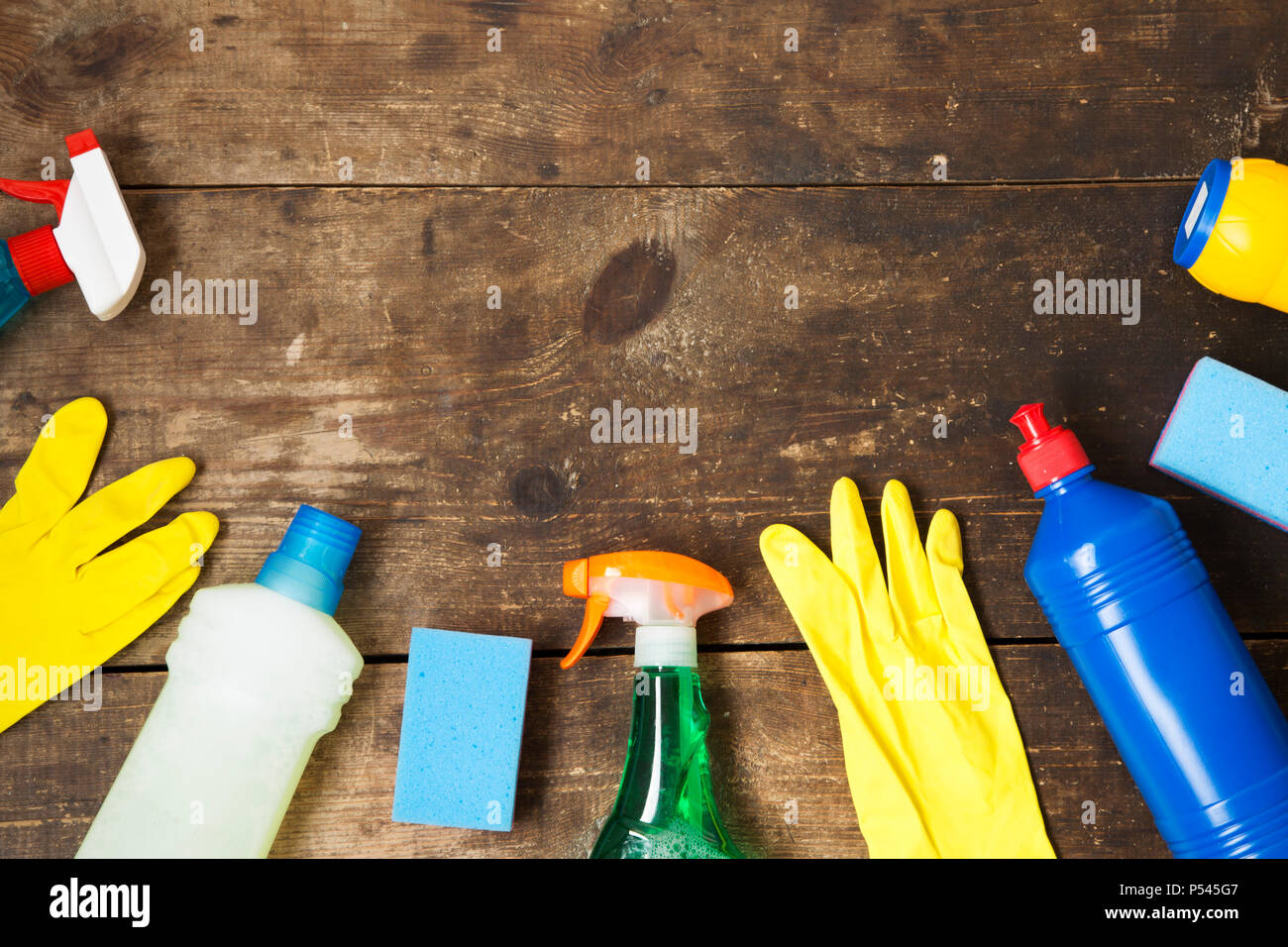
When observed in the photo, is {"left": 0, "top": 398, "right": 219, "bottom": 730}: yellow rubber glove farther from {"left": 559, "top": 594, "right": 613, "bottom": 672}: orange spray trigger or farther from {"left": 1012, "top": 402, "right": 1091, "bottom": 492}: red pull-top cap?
{"left": 1012, "top": 402, "right": 1091, "bottom": 492}: red pull-top cap

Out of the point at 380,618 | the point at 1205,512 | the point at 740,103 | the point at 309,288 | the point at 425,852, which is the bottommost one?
the point at 425,852

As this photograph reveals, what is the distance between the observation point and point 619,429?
0.80 m

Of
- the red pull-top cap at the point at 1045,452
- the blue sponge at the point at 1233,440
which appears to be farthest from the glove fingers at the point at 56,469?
the blue sponge at the point at 1233,440

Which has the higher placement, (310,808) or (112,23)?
(112,23)

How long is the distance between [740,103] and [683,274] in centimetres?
18

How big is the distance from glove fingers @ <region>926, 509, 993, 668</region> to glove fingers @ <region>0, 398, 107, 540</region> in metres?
0.80

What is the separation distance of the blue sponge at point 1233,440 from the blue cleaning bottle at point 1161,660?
7cm

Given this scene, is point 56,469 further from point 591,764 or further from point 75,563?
point 591,764

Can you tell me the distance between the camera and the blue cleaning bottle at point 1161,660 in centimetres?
68

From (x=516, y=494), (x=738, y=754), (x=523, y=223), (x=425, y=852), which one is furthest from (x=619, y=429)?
(x=425, y=852)

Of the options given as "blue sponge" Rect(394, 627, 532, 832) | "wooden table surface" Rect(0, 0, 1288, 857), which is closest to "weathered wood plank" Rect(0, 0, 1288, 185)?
"wooden table surface" Rect(0, 0, 1288, 857)

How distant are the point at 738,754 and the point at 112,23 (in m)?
0.94

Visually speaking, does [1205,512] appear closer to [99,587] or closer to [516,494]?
[516,494]

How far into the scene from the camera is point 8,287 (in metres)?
0.76
